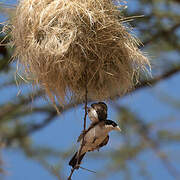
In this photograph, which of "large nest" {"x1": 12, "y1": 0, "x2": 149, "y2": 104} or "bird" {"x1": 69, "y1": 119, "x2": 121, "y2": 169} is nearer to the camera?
"bird" {"x1": 69, "y1": 119, "x2": 121, "y2": 169}

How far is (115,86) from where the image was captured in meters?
1.45

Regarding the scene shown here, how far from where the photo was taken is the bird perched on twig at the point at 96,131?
3.97 ft

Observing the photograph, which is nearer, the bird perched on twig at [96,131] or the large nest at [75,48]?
the bird perched on twig at [96,131]

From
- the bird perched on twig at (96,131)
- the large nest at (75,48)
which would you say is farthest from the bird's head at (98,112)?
the large nest at (75,48)

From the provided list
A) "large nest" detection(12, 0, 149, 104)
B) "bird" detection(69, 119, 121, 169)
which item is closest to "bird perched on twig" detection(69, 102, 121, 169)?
"bird" detection(69, 119, 121, 169)

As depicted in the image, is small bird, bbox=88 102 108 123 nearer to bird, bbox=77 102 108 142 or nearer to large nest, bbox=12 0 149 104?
bird, bbox=77 102 108 142

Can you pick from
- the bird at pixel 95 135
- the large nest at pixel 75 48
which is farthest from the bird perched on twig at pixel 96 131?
the large nest at pixel 75 48

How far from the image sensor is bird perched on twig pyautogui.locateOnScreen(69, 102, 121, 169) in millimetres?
1210

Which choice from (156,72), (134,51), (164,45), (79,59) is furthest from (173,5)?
(79,59)

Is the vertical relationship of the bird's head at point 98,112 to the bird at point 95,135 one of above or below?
above

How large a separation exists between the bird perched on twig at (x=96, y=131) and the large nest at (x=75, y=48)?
0.40 feet

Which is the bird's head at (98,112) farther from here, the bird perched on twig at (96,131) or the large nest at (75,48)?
the large nest at (75,48)

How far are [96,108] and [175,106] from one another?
97.4 inches

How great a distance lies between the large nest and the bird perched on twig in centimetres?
12
